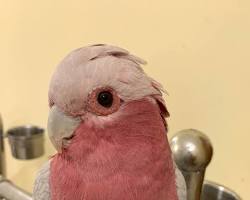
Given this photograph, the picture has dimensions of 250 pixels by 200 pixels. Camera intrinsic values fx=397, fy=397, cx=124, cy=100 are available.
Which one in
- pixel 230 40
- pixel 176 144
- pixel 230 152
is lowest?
pixel 230 152

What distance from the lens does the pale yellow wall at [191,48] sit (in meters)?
0.74

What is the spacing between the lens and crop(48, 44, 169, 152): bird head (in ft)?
1.48

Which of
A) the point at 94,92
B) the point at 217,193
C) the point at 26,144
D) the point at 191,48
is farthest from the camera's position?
the point at 26,144

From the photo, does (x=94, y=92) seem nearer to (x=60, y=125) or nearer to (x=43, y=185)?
(x=60, y=125)

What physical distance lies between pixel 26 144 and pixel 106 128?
1.79ft

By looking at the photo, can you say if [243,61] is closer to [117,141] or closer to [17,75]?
[117,141]

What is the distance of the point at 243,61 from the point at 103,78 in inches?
14.5

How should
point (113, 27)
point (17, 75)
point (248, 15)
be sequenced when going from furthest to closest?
point (17, 75)
point (113, 27)
point (248, 15)

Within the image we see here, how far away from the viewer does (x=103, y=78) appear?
0.45 m

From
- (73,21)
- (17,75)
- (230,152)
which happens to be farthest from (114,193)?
(17,75)

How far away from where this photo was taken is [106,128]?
46 centimetres

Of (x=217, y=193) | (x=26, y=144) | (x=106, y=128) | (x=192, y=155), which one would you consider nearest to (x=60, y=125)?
(x=106, y=128)

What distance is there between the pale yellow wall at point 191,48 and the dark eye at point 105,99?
356mm

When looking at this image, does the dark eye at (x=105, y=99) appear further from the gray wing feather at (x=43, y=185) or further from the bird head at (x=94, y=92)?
the gray wing feather at (x=43, y=185)
